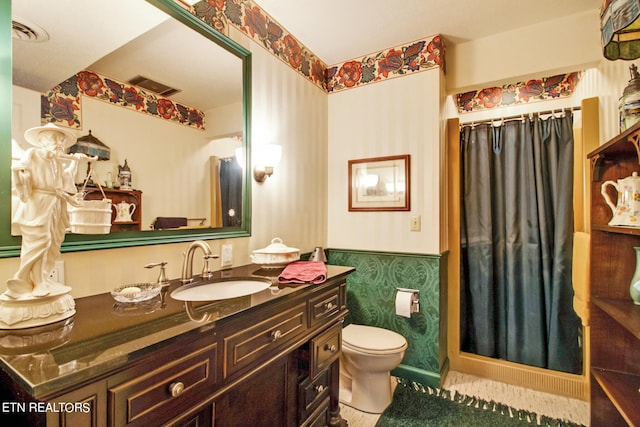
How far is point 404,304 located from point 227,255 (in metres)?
1.30

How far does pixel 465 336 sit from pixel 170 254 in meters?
2.40

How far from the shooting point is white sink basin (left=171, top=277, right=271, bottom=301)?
4.36ft

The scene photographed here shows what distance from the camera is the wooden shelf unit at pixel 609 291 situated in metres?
1.46

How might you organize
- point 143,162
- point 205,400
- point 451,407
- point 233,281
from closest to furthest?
1. point 205,400
2. point 143,162
3. point 233,281
4. point 451,407

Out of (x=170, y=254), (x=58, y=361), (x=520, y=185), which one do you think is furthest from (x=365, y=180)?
(x=58, y=361)

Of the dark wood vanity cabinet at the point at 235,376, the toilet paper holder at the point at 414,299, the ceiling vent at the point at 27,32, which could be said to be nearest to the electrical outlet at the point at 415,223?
the toilet paper holder at the point at 414,299

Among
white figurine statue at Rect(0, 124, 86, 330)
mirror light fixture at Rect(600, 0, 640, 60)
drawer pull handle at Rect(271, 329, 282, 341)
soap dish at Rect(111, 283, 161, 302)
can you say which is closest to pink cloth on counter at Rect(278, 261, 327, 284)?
drawer pull handle at Rect(271, 329, 282, 341)

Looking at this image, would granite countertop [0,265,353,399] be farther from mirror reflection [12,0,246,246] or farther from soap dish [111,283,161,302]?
mirror reflection [12,0,246,246]

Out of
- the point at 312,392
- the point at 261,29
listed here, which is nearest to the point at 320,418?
the point at 312,392

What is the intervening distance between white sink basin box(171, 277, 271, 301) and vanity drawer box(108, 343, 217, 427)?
45cm

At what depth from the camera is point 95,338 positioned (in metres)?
0.76

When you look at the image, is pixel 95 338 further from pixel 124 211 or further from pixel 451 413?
pixel 451 413

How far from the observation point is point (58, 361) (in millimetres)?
638

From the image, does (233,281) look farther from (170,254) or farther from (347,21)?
(347,21)
